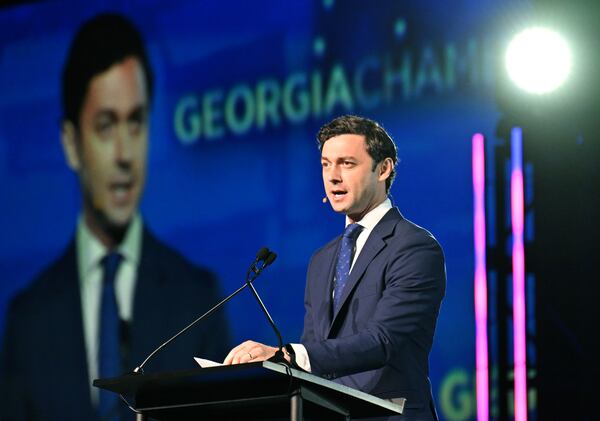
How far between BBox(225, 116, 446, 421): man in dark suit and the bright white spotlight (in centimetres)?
176

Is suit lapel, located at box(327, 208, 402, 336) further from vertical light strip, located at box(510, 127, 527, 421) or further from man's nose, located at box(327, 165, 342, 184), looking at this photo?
vertical light strip, located at box(510, 127, 527, 421)

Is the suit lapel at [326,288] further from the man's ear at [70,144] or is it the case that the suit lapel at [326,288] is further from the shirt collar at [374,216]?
the man's ear at [70,144]

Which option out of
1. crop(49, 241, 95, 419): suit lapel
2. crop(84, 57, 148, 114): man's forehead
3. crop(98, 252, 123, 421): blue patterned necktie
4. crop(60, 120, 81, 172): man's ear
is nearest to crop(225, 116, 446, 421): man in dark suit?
crop(98, 252, 123, 421): blue patterned necktie

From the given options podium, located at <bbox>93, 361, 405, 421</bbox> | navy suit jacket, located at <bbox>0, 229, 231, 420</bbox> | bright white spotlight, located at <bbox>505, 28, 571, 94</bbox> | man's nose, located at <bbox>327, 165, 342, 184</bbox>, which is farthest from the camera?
navy suit jacket, located at <bbox>0, 229, 231, 420</bbox>

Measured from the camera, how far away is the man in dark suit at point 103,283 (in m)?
6.00

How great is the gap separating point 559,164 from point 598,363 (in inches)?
36.8

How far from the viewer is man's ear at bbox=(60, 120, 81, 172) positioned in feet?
21.5

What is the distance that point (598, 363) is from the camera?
4.91m

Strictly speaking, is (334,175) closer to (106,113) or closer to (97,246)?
(97,246)

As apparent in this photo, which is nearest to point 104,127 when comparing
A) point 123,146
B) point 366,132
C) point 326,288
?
point 123,146

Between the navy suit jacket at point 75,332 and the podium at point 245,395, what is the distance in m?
2.85

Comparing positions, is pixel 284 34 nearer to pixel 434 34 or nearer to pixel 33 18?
pixel 434 34

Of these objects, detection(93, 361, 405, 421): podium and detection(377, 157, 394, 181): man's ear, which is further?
detection(377, 157, 394, 181): man's ear

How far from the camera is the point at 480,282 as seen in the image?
16.6 ft
